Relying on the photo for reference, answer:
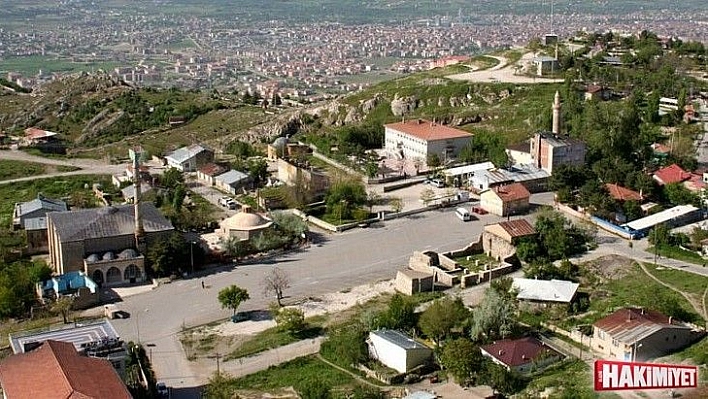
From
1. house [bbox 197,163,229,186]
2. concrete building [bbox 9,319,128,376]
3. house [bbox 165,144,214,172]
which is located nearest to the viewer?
concrete building [bbox 9,319,128,376]

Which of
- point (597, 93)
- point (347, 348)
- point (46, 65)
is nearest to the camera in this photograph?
point (347, 348)

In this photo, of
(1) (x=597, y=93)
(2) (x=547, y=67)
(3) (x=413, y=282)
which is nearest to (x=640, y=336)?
(3) (x=413, y=282)

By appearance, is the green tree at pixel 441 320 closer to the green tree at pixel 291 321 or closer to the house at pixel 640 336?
the green tree at pixel 291 321

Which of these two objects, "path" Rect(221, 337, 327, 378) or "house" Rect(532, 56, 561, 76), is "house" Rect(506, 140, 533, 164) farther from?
"path" Rect(221, 337, 327, 378)

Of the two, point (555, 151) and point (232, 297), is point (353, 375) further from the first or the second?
point (555, 151)

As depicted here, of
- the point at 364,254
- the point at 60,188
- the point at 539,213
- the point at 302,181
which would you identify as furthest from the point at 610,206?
the point at 60,188

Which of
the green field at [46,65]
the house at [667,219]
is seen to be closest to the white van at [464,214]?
the house at [667,219]

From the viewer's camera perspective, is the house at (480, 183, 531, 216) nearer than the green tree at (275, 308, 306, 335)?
No

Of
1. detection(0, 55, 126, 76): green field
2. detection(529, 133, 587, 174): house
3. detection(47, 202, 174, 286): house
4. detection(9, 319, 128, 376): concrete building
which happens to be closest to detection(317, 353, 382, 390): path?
detection(9, 319, 128, 376): concrete building
